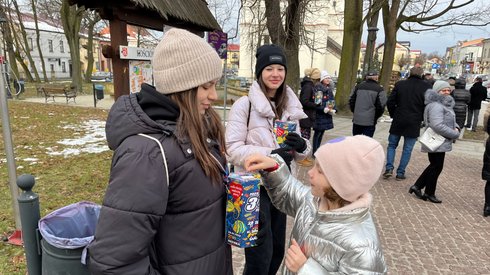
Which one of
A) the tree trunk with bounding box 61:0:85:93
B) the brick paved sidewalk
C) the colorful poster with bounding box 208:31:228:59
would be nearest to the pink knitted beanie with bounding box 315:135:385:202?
the brick paved sidewalk

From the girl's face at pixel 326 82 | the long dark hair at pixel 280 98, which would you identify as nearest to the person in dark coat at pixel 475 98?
the girl's face at pixel 326 82

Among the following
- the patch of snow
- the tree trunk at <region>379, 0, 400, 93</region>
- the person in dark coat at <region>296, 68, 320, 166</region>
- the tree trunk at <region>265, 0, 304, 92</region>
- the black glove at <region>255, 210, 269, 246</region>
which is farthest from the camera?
the tree trunk at <region>379, 0, 400, 93</region>

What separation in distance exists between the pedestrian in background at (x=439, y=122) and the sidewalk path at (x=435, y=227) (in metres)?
0.49

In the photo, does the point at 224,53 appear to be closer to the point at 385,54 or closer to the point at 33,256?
the point at 33,256

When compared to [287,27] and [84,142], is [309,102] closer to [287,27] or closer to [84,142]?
[287,27]

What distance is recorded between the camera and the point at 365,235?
1425 mm

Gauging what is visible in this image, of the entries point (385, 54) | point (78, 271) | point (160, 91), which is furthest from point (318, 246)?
point (385, 54)

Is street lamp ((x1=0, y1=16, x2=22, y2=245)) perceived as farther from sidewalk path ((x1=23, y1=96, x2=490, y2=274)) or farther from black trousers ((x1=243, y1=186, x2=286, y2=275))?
black trousers ((x1=243, y1=186, x2=286, y2=275))

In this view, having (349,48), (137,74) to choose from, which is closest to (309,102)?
(137,74)

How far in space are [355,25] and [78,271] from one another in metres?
13.1

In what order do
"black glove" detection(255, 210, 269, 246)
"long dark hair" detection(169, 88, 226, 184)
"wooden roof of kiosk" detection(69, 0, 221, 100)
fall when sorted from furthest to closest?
"wooden roof of kiosk" detection(69, 0, 221, 100) < "black glove" detection(255, 210, 269, 246) < "long dark hair" detection(169, 88, 226, 184)

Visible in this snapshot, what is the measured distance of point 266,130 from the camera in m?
2.45

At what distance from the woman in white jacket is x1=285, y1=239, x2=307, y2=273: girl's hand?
2.10 ft

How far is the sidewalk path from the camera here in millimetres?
3553
